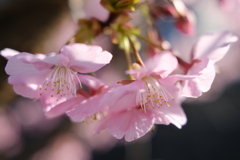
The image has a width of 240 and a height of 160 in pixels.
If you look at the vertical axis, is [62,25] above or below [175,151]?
above

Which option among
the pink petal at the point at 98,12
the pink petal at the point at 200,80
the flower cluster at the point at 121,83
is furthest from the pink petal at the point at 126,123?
the pink petal at the point at 98,12

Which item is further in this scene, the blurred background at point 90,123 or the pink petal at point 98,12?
the blurred background at point 90,123

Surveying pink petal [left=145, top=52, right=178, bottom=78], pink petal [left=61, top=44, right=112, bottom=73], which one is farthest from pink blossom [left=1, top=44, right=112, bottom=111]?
pink petal [left=145, top=52, right=178, bottom=78]

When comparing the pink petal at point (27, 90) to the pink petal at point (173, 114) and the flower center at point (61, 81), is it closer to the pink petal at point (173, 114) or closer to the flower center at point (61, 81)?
the flower center at point (61, 81)

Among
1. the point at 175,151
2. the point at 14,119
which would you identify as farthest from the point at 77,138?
the point at 175,151

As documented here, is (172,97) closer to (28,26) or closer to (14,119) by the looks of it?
(28,26)

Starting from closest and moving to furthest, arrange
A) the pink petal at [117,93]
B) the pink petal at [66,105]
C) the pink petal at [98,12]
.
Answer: the pink petal at [117,93] < the pink petal at [66,105] < the pink petal at [98,12]

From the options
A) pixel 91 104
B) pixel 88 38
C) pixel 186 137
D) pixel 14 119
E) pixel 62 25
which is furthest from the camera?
pixel 186 137
